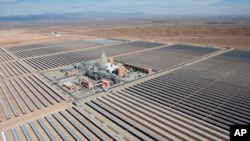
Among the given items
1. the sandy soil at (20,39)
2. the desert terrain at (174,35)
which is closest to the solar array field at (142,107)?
the desert terrain at (174,35)

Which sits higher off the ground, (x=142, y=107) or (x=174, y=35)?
(x=174, y=35)

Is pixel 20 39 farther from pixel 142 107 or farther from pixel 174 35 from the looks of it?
pixel 142 107

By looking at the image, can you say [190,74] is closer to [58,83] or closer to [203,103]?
[203,103]

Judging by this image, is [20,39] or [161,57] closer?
→ [161,57]

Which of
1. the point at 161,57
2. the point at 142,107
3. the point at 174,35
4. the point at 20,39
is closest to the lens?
the point at 142,107

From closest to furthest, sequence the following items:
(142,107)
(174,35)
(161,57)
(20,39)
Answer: (142,107)
(161,57)
(174,35)
(20,39)

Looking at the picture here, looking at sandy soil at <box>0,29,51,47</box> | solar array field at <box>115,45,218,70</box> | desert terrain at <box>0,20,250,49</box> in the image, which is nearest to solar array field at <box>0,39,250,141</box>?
solar array field at <box>115,45,218,70</box>

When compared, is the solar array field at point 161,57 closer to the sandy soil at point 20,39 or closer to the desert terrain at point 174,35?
the desert terrain at point 174,35

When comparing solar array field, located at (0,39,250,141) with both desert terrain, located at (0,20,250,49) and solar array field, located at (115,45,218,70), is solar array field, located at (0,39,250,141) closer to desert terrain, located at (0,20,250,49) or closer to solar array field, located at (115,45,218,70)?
solar array field, located at (115,45,218,70)

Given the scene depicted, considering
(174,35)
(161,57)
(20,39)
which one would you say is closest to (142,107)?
(161,57)
